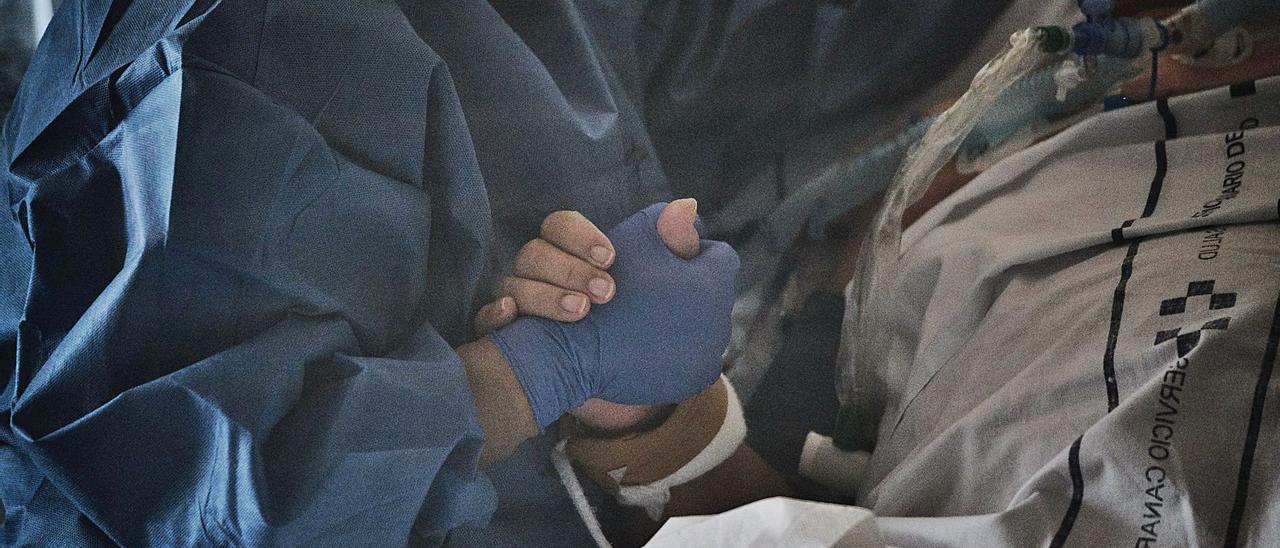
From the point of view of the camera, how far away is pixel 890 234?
2.08 feet

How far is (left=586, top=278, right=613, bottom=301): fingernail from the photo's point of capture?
514mm

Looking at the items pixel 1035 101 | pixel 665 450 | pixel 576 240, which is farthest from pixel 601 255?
pixel 1035 101

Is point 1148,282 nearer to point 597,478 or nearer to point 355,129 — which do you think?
point 597,478

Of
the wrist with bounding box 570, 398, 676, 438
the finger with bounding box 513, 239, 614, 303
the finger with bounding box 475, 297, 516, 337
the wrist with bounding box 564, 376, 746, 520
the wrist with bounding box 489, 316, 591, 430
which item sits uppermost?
the finger with bounding box 513, 239, 614, 303

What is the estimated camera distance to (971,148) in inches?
25.5

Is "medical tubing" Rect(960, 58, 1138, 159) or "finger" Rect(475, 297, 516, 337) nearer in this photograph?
"finger" Rect(475, 297, 516, 337)

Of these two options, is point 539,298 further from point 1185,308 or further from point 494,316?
point 1185,308

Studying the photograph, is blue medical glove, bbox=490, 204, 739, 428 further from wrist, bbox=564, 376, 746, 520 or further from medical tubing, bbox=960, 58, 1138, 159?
medical tubing, bbox=960, 58, 1138, 159

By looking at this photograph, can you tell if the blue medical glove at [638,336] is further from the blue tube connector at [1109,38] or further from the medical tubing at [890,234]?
the blue tube connector at [1109,38]

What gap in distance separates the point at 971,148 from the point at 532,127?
12.4 inches

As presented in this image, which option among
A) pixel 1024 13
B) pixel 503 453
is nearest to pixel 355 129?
pixel 503 453

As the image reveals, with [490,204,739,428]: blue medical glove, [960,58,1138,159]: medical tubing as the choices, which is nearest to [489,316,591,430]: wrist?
[490,204,739,428]: blue medical glove

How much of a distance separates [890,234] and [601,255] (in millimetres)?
224

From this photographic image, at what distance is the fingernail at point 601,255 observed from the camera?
0.52 m
